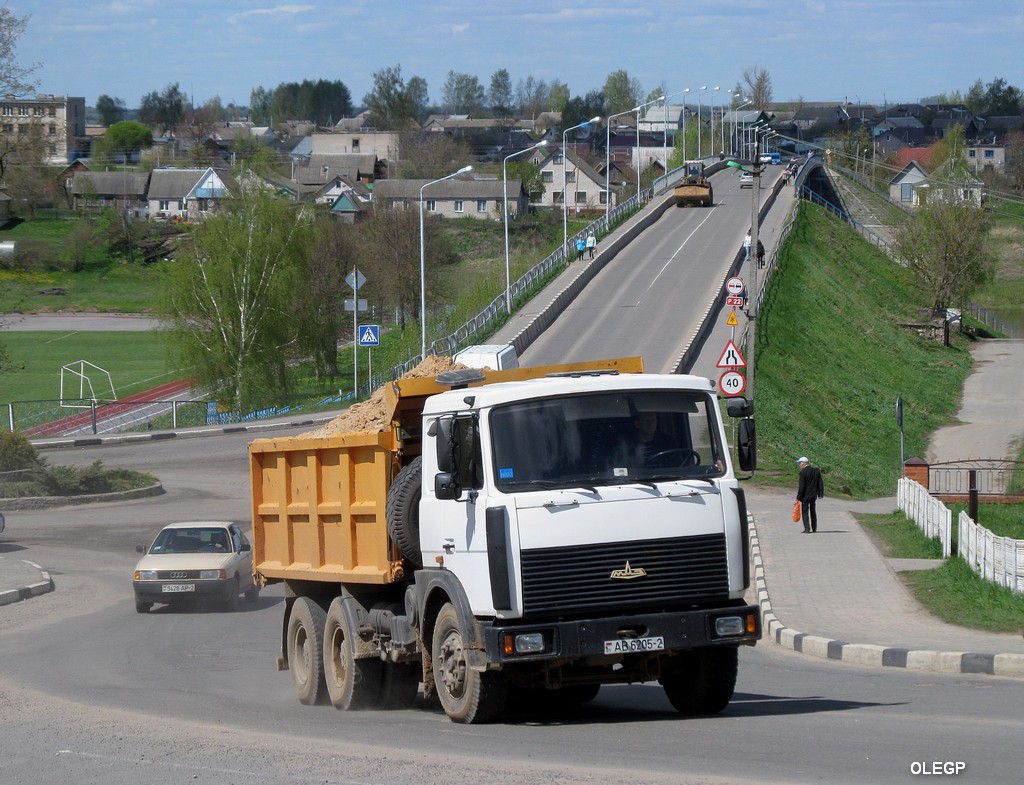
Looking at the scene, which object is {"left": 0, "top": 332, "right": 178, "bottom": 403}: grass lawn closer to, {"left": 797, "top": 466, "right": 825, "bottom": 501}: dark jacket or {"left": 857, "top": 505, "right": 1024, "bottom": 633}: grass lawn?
{"left": 797, "top": 466, "right": 825, "bottom": 501}: dark jacket

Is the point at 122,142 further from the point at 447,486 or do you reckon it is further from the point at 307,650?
the point at 447,486

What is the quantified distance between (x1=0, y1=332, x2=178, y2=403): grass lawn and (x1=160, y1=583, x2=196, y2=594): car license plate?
146 ft

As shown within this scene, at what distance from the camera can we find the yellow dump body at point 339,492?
10.4 m

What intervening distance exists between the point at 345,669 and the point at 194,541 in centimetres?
969

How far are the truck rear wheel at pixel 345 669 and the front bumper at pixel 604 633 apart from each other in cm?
255

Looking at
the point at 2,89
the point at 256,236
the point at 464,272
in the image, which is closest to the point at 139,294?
the point at 464,272

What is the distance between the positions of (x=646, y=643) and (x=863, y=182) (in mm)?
117676

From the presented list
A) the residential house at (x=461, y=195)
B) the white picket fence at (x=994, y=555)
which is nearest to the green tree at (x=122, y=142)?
the residential house at (x=461, y=195)

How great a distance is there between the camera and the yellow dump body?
10.4 m

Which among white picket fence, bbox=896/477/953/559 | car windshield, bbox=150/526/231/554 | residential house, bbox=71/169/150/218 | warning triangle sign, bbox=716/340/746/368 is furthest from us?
residential house, bbox=71/169/150/218

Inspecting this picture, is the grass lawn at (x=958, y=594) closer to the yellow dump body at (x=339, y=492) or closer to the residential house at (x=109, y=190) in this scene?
the yellow dump body at (x=339, y=492)

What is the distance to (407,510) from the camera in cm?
1016

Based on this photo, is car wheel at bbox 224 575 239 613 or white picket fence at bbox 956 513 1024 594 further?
car wheel at bbox 224 575 239 613

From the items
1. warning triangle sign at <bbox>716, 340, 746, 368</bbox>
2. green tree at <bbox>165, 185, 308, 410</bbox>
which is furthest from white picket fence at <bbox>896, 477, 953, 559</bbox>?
green tree at <bbox>165, 185, 308, 410</bbox>
